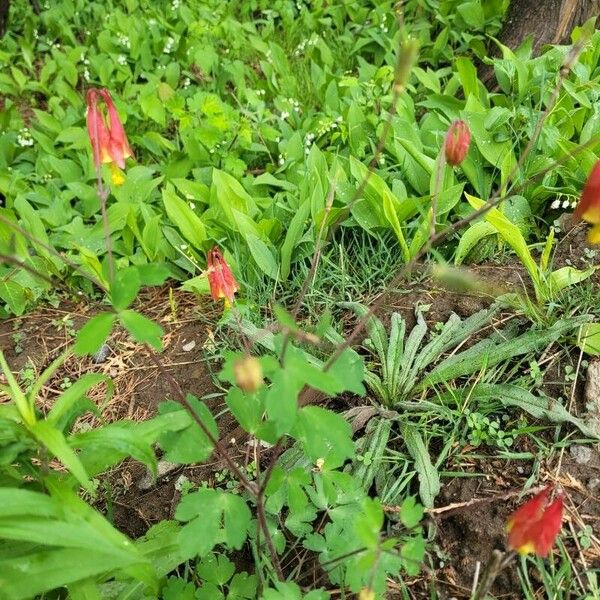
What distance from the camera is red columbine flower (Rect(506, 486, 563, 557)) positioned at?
1160mm

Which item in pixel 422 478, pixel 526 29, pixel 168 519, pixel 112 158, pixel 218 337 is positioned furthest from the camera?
pixel 526 29

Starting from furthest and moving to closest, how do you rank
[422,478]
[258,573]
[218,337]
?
[218,337] → [422,478] → [258,573]

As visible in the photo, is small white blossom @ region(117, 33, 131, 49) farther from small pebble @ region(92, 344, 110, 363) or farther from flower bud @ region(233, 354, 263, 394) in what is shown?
flower bud @ region(233, 354, 263, 394)

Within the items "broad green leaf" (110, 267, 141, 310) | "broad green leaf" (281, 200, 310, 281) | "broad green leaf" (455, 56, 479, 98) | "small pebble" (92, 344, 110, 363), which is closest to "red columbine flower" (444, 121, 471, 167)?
"broad green leaf" (110, 267, 141, 310)

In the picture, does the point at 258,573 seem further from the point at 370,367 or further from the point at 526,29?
the point at 526,29

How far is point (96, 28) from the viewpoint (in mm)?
4051

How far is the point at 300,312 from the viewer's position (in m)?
2.44

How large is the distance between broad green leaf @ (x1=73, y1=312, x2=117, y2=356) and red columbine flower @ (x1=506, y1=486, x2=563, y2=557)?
0.83 m

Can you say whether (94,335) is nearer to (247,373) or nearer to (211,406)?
(247,373)

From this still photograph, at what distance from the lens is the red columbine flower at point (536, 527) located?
116 centimetres

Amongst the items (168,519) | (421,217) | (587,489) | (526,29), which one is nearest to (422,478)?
(587,489)

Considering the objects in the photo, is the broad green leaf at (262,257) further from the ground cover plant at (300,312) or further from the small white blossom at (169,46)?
the small white blossom at (169,46)

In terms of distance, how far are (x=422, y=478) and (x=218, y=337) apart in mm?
926

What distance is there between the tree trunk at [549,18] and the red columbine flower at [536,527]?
8.87ft
